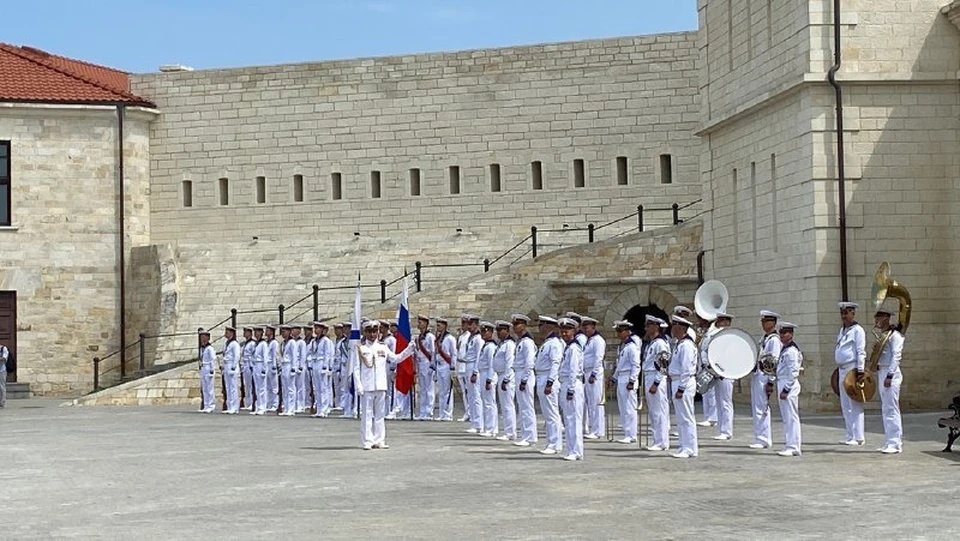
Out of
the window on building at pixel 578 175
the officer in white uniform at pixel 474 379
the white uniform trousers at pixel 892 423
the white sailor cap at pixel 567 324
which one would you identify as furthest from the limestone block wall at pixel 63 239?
the white uniform trousers at pixel 892 423

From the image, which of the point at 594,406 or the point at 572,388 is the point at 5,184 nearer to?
the point at 594,406

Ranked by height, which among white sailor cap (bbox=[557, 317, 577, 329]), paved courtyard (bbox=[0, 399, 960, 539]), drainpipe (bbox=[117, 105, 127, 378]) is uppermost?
drainpipe (bbox=[117, 105, 127, 378])

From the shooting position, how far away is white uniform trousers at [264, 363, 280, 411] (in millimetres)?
26872

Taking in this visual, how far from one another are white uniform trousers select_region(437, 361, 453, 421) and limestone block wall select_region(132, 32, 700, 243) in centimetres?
1035

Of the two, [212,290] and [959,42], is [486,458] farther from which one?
[212,290]

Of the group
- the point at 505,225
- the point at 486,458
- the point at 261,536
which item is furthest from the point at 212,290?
the point at 261,536

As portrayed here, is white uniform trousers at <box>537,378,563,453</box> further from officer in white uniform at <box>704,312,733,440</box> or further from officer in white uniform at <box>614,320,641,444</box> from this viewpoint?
officer in white uniform at <box>704,312,733,440</box>

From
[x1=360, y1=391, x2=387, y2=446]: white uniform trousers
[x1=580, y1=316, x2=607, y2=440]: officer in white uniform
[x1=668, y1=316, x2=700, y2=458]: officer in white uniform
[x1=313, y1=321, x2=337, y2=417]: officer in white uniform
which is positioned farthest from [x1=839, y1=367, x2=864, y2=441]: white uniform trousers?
[x1=313, y1=321, x2=337, y2=417]: officer in white uniform

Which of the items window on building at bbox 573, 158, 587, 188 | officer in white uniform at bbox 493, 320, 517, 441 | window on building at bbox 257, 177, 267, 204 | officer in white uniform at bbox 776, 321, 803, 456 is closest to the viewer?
officer in white uniform at bbox 776, 321, 803, 456

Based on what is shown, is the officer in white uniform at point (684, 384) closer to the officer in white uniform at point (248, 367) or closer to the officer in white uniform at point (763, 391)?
the officer in white uniform at point (763, 391)

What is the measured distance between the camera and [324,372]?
25.9 metres

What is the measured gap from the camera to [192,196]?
36531 mm

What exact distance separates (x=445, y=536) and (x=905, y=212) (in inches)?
556

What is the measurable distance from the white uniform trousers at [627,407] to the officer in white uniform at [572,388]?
91 cm
